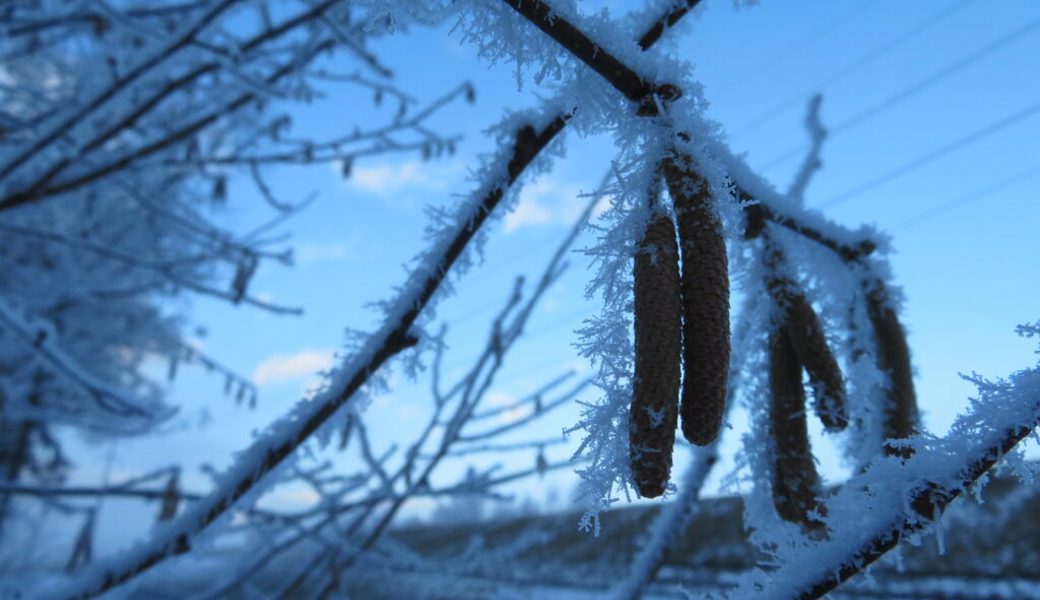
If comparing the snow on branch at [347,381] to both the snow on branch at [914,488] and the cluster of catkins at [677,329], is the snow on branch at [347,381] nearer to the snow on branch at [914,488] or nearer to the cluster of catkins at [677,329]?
the cluster of catkins at [677,329]

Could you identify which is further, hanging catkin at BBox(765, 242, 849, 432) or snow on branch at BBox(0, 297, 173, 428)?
snow on branch at BBox(0, 297, 173, 428)

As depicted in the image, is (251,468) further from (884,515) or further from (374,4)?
(884,515)

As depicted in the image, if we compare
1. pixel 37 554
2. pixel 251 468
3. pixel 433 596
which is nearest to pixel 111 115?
pixel 433 596

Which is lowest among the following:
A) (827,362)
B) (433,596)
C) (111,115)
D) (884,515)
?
(433,596)

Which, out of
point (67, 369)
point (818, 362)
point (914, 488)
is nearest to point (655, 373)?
point (914, 488)

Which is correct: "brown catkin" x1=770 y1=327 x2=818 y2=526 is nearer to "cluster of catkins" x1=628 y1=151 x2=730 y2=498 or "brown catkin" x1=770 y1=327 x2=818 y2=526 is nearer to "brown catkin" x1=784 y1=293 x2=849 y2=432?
"brown catkin" x1=784 y1=293 x2=849 y2=432

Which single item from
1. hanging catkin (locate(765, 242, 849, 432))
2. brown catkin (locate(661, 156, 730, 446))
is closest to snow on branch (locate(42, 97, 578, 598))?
brown catkin (locate(661, 156, 730, 446))

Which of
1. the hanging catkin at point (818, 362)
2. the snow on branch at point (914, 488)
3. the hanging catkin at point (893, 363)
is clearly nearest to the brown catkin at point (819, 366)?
the hanging catkin at point (818, 362)
